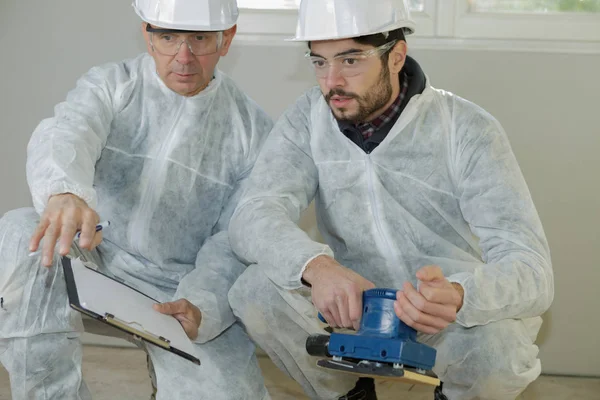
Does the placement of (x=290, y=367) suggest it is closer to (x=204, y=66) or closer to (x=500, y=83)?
(x=204, y=66)

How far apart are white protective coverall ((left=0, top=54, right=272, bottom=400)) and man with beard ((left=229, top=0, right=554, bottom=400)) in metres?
0.14

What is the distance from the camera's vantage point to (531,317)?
7.36ft

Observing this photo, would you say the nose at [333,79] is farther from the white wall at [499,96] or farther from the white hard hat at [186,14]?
the white wall at [499,96]

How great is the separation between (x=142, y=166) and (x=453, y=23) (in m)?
1.29

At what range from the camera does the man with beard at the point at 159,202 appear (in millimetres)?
2199

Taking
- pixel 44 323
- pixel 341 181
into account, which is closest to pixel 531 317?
pixel 341 181

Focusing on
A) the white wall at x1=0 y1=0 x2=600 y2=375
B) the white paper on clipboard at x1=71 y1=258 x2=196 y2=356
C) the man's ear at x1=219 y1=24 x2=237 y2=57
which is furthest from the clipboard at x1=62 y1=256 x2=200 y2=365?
the white wall at x1=0 y1=0 x2=600 y2=375

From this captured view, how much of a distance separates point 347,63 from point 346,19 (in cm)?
12

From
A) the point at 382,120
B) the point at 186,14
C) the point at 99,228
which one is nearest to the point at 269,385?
the point at 382,120

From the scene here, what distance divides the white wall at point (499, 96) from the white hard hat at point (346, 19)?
0.86m

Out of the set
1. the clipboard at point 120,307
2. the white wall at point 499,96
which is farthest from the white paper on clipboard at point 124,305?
the white wall at point 499,96

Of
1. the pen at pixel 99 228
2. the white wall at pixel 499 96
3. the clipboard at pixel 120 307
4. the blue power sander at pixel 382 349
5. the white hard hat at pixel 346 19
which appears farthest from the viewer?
the white wall at pixel 499 96

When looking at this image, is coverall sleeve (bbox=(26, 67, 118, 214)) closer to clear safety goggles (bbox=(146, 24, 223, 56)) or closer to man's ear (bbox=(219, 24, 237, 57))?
clear safety goggles (bbox=(146, 24, 223, 56))

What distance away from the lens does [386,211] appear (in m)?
2.38
